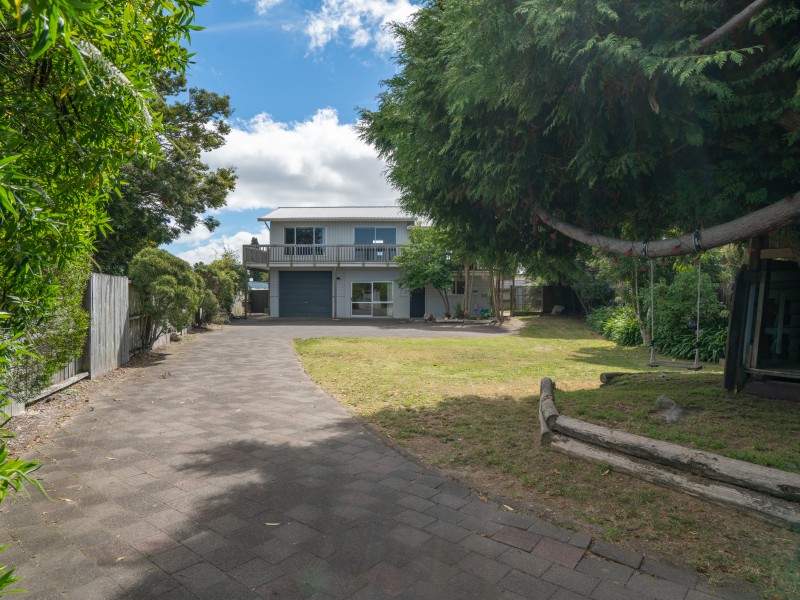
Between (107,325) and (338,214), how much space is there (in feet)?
65.7

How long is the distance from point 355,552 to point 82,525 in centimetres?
188

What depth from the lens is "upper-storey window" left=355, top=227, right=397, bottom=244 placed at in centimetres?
2709

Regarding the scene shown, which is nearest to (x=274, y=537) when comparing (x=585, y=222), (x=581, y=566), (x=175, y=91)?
(x=581, y=566)

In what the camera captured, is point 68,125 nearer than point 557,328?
Yes

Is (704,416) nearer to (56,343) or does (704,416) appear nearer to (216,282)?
(56,343)

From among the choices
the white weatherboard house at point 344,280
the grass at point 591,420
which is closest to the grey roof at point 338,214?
the white weatherboard house at point 344,280

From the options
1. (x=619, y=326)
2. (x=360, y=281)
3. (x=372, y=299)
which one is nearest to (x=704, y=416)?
(x=619, y=326)

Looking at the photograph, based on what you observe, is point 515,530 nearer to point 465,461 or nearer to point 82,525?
point 465,461

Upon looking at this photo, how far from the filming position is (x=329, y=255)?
2595 centimetres

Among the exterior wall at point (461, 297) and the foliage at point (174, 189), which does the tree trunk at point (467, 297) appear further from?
the foliage at point (174, 189)

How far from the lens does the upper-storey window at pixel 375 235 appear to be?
27.1 metres

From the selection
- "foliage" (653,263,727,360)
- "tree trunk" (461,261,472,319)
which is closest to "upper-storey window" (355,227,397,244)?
"tree trunk" (461,261,472,319)

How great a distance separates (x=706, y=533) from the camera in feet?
10.2

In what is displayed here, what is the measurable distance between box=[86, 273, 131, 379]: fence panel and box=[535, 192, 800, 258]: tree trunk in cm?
714
